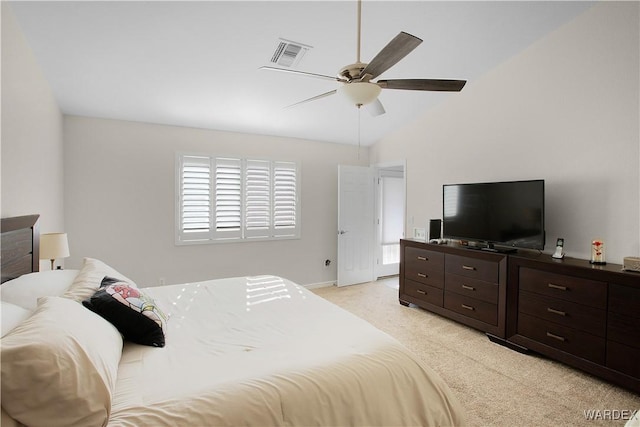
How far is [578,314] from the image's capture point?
97.3 inches

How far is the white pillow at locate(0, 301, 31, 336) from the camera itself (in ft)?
3.70

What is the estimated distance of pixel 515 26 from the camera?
2871 millimetres

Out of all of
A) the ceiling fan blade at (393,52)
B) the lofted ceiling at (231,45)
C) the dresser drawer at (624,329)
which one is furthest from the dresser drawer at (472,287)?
the ceiling fan blade at (393,52)

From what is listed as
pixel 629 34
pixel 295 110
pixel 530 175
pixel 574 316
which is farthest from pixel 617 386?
pixel 295 110

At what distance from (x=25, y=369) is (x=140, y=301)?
774 mm

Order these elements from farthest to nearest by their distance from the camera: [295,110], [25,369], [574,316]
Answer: [295,110]
[574,316]
[25,369]

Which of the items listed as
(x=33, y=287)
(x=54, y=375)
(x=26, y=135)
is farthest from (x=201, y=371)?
(x=26, y=135)

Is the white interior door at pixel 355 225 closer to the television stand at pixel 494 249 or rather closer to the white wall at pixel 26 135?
the television stand at pixel 494 249

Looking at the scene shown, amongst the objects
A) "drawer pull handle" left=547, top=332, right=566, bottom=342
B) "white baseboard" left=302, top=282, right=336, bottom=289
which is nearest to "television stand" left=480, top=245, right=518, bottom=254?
"drawer pull handle" left=547, top=332, right=566, bottom=342

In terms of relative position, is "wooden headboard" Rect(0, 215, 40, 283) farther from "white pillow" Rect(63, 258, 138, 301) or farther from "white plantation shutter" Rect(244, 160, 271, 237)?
"white plantation shutter" Rect(244, 160, 271, 237)

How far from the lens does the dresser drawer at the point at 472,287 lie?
312 cm

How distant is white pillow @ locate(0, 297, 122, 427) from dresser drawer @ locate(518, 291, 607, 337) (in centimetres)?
315

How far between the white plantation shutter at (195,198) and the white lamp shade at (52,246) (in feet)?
5.16

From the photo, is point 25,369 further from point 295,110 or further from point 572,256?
point 572,256
